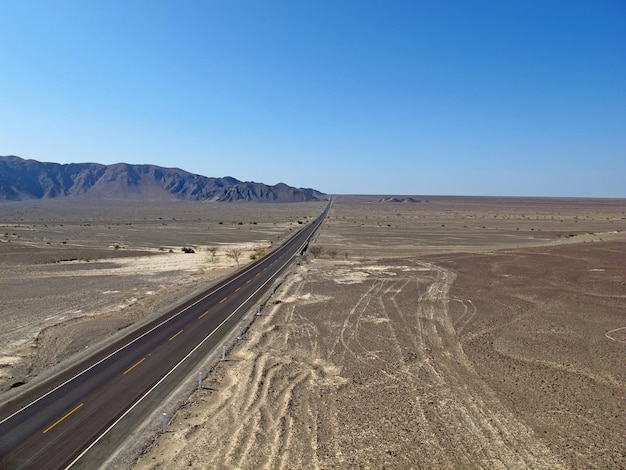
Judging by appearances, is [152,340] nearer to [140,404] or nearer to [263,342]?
[263,342]

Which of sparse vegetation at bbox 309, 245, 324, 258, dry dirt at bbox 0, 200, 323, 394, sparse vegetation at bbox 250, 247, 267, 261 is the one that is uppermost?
Result: sparse vegetation at bbox 309, 245, 324, 258

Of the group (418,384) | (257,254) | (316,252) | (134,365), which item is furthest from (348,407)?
(257,254)

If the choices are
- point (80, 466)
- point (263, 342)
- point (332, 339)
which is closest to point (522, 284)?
point (332, 339)

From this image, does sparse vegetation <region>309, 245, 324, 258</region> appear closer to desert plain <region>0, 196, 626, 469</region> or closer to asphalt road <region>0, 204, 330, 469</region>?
desert plain <region>0, 196, 626, 469</region>

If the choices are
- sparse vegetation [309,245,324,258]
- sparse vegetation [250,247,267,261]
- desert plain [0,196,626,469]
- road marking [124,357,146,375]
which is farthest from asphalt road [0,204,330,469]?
sparse vegetation [309,245,324,258]

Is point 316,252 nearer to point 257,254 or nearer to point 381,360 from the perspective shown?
point 257,254

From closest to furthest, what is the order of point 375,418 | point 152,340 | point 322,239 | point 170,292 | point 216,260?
point 375,418 → point 152,340 → point 170,292 → point 216,260 → point 322,239

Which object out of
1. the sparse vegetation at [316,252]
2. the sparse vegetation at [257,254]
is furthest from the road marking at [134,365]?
the sparse vegetation at [316,252]
